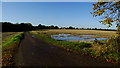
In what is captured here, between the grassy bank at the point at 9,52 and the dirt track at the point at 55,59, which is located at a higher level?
the grassy bank at the point at 9,52

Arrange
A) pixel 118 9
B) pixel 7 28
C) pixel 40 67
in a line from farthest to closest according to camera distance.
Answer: pixel 7 28, pixel 118 9, pixel 40 67

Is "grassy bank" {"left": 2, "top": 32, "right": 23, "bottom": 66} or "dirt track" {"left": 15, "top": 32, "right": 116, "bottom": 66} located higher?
"grassy bank" {"left": 2, "top": 32, "right": 23, "bottom": 66}

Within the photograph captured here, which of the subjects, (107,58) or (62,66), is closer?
(62,66)

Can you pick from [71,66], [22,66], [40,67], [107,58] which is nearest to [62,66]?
[71,66]

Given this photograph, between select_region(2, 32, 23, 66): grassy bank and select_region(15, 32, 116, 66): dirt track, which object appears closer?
select_region(15, 32, 116, 66): dirt track

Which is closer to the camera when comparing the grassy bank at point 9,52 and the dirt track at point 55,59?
the dirt track at point 55,59

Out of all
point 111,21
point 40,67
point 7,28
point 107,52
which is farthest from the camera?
point 7,28

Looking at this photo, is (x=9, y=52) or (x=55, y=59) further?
(x=9, y=52)

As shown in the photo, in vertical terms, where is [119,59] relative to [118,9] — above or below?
below

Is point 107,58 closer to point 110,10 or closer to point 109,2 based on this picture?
point 110,10

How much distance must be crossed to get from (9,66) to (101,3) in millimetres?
10236

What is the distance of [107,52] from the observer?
12695mm

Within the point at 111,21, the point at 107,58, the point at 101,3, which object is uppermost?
the point at 101,3

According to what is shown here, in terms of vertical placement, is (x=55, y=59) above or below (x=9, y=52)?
below
